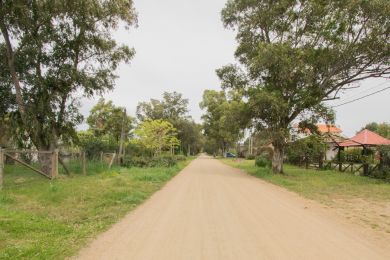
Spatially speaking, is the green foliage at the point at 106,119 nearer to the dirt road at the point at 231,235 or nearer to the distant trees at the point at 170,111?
the distant trees at the point at 170,111

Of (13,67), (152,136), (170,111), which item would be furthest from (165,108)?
(13,67)

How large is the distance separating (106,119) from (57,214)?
161 feet

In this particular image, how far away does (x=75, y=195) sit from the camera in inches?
506

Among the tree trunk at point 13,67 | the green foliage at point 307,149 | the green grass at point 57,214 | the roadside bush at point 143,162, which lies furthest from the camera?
the roadside bush at point 143,162

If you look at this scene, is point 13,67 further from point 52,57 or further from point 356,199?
point 356,199

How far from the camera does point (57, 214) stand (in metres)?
10.0

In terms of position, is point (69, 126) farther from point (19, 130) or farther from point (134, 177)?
point (134, 177)

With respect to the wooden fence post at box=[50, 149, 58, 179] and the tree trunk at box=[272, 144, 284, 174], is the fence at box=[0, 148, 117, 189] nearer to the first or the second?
the wooden fence post at box=[50, 149, 58, 179]

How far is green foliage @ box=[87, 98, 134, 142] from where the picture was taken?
56.6m

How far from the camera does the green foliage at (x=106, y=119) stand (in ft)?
186

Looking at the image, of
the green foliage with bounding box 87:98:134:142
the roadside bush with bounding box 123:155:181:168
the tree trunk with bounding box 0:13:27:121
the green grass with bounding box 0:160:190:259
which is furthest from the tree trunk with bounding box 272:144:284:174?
the green foliage with bounding box 87:98:134:142

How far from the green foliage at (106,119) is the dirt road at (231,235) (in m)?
45.7

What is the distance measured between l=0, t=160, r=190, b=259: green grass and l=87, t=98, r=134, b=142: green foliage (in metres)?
40.0

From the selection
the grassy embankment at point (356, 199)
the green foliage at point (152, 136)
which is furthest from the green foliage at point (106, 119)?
the grassy embankment at point (356, 199)
